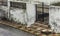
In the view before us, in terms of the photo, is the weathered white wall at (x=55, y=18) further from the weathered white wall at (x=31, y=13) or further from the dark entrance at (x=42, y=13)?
the weathered white wall at (x=31, y=13)

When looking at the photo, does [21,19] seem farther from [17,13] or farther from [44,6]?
[44,6]

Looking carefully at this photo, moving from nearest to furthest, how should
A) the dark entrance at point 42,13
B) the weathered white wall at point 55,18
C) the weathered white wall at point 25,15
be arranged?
the weathered white wall at point 55,18
the dark entrance at point 42,13
the weathered white wall at point 25,15

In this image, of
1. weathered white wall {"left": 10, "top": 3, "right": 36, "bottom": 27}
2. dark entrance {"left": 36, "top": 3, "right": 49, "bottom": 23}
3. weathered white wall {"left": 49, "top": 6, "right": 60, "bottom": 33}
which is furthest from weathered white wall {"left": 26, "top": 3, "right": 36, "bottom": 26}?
weathered white wall {"left": 49, "top": 6, "right": 60, "bottom": 33}

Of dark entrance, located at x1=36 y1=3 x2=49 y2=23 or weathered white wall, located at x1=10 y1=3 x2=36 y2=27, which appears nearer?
dark entrance, located at x1=36 y1=3 x2=49 y2=23

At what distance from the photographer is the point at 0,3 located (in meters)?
10.8

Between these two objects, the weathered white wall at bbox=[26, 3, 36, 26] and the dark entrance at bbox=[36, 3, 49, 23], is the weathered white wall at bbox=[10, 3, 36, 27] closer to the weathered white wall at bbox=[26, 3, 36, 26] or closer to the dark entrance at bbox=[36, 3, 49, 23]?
the weathered white wall at bbox=[26, 3, 36, 26]

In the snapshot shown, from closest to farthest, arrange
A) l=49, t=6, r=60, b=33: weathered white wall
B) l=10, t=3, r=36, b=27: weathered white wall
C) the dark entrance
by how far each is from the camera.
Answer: l=49, t=6, r=60, b=33: weathered white wall < the dark entrance < l=10, t=3, r=36, b=27: weathered white wall

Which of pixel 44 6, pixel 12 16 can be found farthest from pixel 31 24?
pixel 12 16

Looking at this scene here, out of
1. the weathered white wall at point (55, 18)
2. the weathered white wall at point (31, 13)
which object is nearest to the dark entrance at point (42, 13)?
the weathered white wall at point (31, 13)

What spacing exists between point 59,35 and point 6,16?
462cm

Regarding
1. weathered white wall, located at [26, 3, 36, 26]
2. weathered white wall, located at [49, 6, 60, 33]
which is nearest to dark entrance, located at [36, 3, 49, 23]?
weathered white wall, located at [26, 3, 36, 26]

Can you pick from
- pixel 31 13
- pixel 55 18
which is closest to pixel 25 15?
pixel 31 13

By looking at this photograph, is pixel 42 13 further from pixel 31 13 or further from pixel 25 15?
pixel 25 15

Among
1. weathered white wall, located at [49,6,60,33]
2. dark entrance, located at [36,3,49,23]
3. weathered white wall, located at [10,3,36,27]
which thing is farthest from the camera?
weathered white wall, located at [10,3,36,27]
